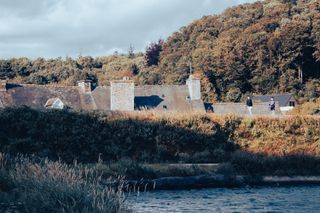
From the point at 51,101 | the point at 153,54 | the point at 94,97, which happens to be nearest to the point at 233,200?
the point at 94,97

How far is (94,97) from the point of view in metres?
45.0

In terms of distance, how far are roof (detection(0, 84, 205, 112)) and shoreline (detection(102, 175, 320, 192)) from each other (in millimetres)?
19032

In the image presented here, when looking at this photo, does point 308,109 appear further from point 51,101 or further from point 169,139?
point 169,139

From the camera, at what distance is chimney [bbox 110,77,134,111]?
1683 inches

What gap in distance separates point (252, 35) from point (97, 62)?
106 ft

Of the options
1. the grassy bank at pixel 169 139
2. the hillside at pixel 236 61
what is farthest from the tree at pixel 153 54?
the grassy bank at pixel 169 139

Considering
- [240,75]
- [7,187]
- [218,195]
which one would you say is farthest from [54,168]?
[240,75]

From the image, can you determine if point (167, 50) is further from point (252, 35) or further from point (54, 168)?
point (54, 168)

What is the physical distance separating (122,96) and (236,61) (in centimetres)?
2860

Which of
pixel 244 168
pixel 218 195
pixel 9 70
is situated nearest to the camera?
pixel 218 195

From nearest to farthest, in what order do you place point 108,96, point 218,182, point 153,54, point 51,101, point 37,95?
point 218,182, point 51,101, point 108,96, point 37,95, point 153,54

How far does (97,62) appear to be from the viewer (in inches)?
3708

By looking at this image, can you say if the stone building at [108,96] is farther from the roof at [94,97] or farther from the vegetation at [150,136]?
the vegetation at [150,136]

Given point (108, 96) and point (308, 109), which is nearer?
point (108, 96)
